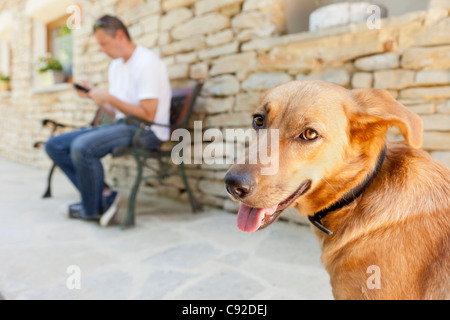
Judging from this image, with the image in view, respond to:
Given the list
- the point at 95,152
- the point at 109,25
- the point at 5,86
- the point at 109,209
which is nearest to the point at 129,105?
the point at 95,152

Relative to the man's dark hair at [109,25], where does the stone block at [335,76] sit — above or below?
below

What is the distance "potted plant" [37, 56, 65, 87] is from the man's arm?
375cm

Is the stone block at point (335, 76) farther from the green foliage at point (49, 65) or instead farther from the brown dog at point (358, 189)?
the green foliage at point (49, 65)

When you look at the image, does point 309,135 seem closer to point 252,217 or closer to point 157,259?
point 252,217

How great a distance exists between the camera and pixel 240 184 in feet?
3.49

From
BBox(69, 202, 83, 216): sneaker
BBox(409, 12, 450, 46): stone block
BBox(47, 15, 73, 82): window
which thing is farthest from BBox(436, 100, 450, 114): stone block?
BBox(47, 15, 73, 82): window

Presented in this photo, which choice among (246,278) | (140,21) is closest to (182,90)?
(140,21)

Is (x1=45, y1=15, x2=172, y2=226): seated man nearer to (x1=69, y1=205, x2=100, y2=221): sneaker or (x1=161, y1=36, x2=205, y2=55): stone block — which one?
(x1=69, y1=205, x2=100, y2=221): sneaker

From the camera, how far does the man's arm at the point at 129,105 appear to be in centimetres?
283

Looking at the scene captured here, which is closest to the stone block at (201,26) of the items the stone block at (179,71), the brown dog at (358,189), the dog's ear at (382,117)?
the stone block at (179,71)

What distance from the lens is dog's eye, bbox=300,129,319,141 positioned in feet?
3.72

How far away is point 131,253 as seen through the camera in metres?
2.28
